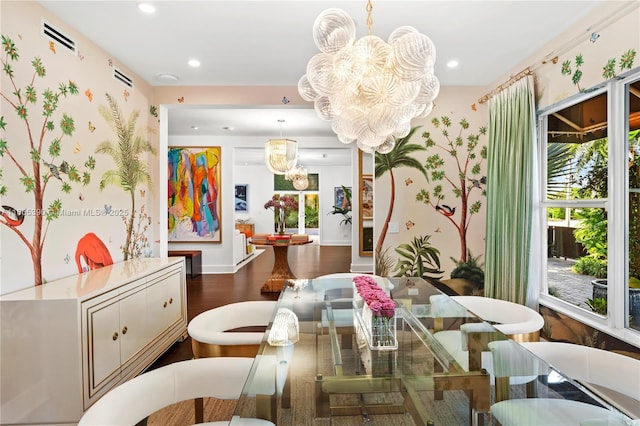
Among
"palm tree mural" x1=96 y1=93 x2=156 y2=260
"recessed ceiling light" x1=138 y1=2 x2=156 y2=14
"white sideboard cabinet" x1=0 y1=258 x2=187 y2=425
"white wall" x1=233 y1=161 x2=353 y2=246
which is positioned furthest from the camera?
"white wall" x1=233 y1=161 x2=353 y2=246

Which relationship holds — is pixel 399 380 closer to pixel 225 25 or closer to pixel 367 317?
pixel 367 317

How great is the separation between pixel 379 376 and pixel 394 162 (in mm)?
2732

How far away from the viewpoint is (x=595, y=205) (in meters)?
2.29

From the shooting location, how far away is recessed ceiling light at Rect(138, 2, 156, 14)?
86.1 inches

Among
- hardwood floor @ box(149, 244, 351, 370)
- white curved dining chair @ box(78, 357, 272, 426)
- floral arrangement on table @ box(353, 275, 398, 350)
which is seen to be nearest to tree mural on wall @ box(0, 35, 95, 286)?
hardwood floor @ box(149, 244, 351, 370)

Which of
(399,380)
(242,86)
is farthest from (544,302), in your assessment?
(242,86)

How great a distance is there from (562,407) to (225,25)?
9.57 feet

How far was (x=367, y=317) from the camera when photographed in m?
1.94

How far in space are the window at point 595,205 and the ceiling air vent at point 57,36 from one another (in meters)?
3.76

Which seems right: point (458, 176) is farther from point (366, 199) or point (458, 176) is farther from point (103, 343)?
point (103, 343)

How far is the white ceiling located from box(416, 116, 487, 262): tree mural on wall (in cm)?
58

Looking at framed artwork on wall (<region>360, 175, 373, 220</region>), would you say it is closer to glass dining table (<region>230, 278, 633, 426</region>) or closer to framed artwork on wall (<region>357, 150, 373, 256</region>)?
framed artwork on wall (<region>357, 150, 373, 256</region>)

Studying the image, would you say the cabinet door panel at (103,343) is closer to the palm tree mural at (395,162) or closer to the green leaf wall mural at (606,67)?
the palm tree mural at (395,162)

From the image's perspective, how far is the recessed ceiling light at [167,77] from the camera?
336 centimetres
